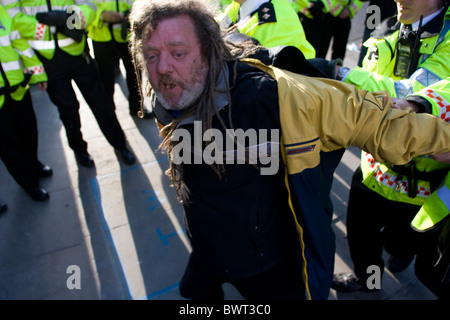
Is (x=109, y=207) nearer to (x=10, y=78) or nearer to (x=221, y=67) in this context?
(x=10, y=78)

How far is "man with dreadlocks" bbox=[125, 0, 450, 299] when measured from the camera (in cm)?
137

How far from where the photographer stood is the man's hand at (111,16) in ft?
12.8

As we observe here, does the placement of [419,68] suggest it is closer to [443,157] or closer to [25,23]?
[443,157]

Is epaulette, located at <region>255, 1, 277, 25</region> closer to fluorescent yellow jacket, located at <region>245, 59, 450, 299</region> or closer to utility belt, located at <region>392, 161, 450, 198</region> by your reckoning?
fluorescent yellow jacket, located at <region>245, 59, 450, 299</region>

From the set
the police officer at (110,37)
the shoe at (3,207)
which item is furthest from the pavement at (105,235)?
the police officer at (110,37)

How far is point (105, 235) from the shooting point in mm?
3059

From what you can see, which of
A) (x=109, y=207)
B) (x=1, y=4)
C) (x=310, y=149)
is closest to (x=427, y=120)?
(x=310, y=149)

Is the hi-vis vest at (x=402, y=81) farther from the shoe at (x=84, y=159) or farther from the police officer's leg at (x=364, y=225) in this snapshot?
the shoe at (x=84, y=159)

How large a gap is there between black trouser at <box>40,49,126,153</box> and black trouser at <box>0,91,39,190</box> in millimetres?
291

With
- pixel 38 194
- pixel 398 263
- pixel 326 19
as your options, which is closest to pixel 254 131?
pixel 398 263

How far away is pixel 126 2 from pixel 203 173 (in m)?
3.29

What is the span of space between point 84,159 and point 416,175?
10.9 feet

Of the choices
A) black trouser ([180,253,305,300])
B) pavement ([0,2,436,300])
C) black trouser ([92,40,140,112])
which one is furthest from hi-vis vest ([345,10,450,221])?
black trouser ([92,40,140,112])

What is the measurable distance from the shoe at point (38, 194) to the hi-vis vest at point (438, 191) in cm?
329
